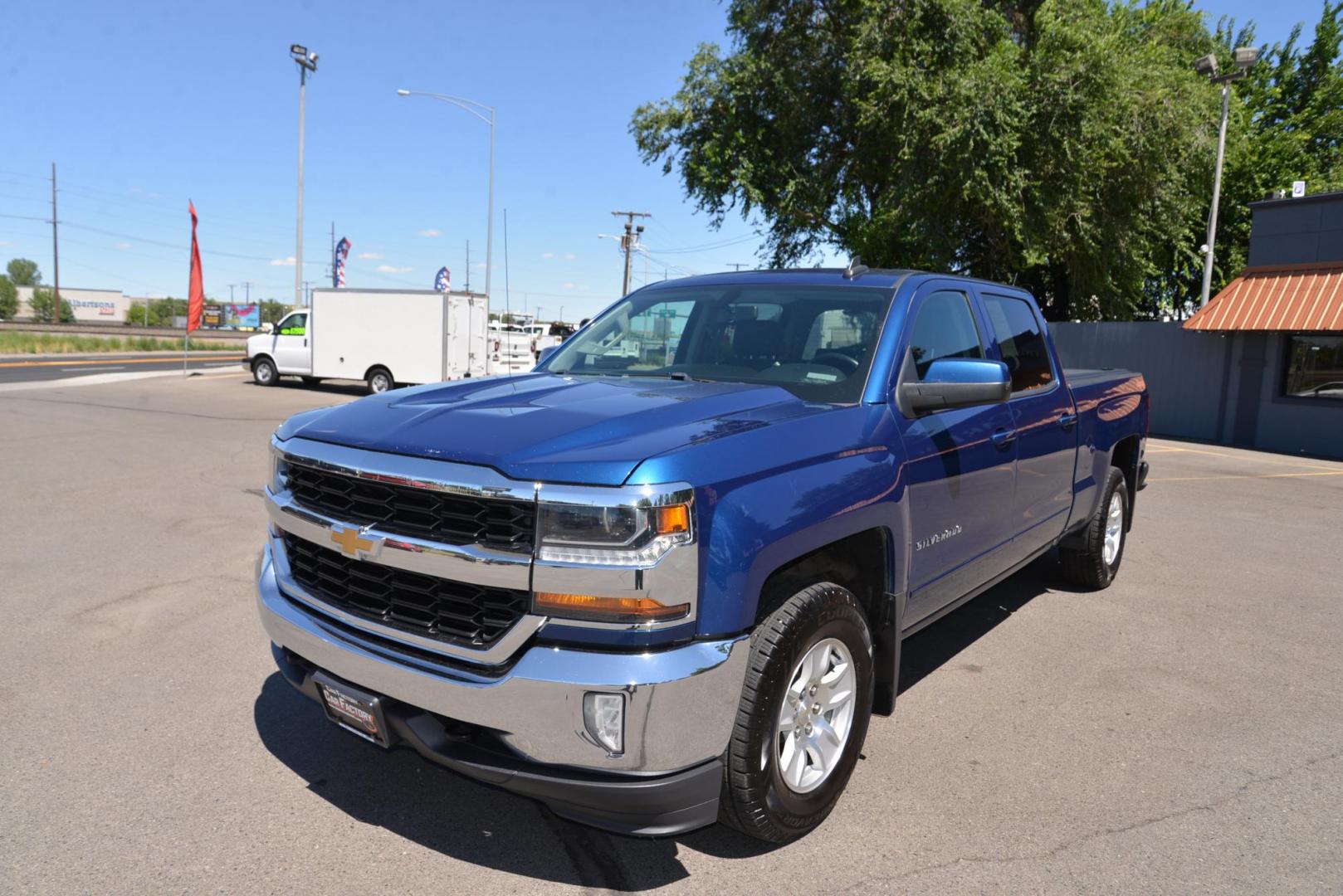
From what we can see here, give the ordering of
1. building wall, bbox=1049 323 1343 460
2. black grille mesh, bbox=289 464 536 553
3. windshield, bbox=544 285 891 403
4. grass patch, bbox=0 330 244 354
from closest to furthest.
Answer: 1. black grille mesh, bbox=289 464 536 553
2. windshield, bbox=544 285 891 403
3. building wall, bbox=1049 323 1343 460
4. grass patch, bbox=0 330 244 354

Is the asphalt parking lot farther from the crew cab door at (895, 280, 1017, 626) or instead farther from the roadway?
the roadway

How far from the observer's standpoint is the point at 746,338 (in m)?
4.04

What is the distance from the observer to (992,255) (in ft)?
80.8

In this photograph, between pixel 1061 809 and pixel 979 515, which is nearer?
pixel 1061 809

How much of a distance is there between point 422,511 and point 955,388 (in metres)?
1.98

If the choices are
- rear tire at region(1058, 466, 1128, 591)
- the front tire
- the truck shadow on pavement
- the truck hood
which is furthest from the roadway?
the front tire

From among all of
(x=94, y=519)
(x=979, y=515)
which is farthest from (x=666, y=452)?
(x=94, y=519)

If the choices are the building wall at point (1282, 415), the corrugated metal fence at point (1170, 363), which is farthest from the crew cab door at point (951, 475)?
the corrugated metal fence at point (1170, 363)

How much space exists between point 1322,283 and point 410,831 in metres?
19.4

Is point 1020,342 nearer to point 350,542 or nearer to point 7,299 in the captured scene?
point 350,542

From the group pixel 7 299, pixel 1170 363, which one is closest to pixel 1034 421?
pixel 1170 363

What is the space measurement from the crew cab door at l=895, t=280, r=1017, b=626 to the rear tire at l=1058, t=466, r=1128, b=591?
173 cm

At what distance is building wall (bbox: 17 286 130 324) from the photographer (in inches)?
5408

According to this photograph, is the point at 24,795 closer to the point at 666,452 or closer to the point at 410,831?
the point at 410,831
